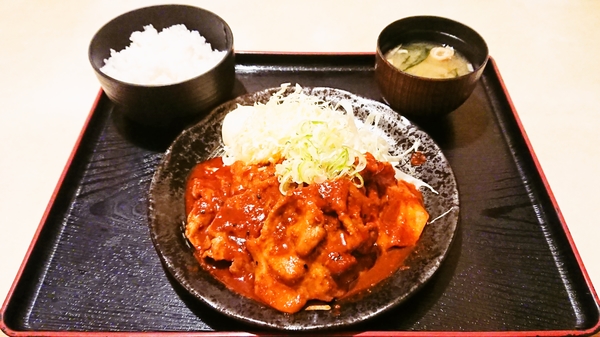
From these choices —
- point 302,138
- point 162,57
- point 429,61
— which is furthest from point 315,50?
point 302,138

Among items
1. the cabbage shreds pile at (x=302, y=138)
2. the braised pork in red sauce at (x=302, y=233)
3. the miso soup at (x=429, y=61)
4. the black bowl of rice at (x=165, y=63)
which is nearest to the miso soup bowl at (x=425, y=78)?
the miso soup at (x=429, y=61)

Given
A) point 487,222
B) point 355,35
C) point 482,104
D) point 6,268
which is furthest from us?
point 355,35

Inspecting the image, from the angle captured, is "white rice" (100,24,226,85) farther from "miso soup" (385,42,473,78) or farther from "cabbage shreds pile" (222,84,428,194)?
"miso soup" (385,42,473,78)

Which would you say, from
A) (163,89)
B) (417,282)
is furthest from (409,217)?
(163,89)

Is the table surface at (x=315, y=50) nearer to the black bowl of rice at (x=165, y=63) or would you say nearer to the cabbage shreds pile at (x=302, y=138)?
the black bowl of rice at (x=165, y=63)

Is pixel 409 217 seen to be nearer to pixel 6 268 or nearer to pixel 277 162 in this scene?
pixel 277 162

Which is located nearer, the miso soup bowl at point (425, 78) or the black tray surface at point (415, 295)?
the black tray surface at point (415, 295)
